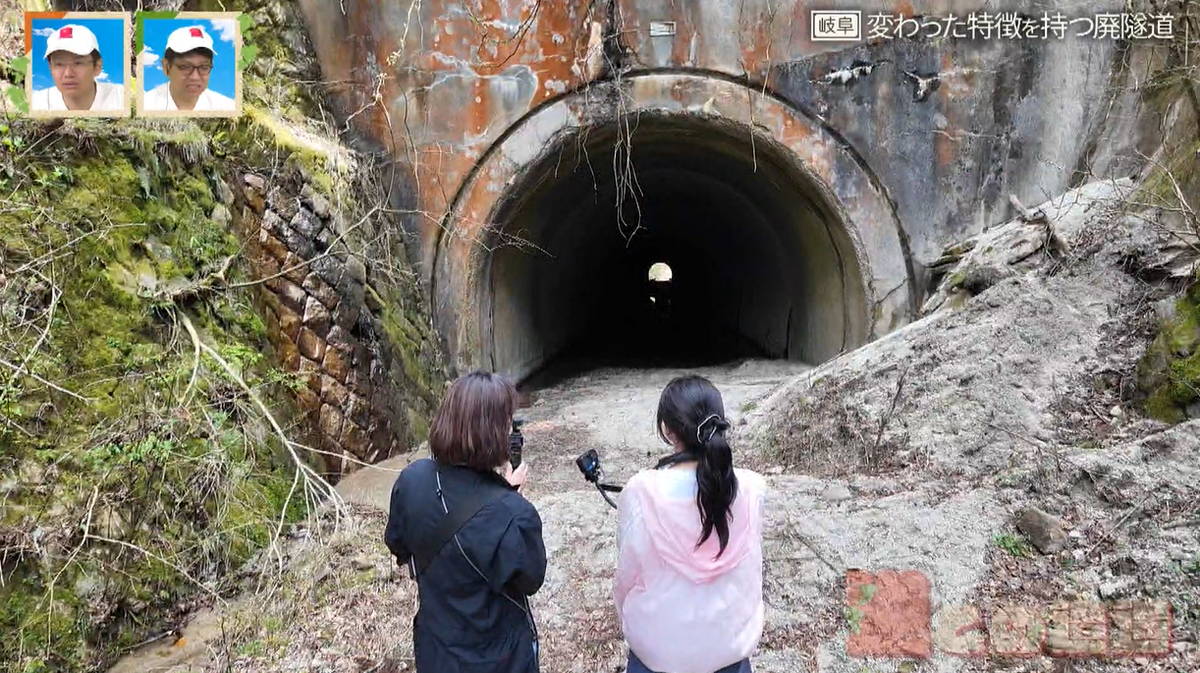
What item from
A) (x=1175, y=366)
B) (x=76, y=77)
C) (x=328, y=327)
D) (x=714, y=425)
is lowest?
(x=1175, y=366)

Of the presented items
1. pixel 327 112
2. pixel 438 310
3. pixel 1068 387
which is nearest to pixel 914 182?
pixel 1068 387

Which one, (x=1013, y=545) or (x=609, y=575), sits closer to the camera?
(x=1013, y=545)

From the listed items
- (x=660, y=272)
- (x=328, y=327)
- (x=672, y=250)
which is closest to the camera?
(x=328, y=327)

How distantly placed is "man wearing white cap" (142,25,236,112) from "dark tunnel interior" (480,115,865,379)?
111 inches

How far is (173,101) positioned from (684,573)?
378 centimetres

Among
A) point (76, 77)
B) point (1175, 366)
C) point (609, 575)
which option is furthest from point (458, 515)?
point (76, 77)

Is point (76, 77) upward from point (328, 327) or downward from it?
upward

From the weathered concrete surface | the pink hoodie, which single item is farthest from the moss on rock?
the weathered concrete surface

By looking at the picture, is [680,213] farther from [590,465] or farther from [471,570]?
[471,570]

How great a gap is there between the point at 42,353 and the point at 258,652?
1405 millimetres

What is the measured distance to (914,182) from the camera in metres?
6.45

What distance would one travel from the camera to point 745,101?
6.42 m

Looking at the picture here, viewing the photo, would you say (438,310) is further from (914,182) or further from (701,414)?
(701,414)
